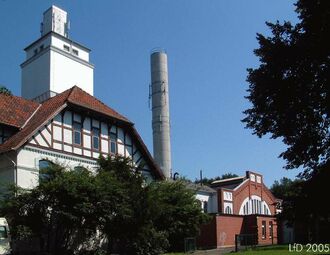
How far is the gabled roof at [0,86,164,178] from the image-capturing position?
2951cm

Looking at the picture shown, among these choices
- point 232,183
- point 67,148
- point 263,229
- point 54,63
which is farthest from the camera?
point 232,183

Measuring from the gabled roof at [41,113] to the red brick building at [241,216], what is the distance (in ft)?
27.2

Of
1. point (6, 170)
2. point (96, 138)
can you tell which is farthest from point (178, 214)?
point (6, 170)

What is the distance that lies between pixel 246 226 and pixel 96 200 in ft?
80.5

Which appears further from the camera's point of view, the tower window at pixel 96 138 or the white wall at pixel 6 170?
the tower window at pixel 96 138

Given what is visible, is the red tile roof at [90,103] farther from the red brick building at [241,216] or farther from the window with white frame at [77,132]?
the red brick building at [241,216]

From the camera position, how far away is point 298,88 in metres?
Result: 16.3

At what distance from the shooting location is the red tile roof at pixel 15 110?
3124 cm

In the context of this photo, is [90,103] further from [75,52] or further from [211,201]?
[75,52]

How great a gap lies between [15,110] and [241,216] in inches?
931

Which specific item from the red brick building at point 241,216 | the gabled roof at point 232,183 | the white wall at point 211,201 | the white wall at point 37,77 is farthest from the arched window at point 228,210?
the white wall at point 37,77

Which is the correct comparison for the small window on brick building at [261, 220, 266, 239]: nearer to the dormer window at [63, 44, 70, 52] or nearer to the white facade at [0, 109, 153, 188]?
the white facade at [0, 109, 153, 188]

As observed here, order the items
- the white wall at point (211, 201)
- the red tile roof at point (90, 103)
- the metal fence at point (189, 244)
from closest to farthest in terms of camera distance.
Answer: the red tile roof at point (90, 103), the metal fence at point (189, 244), the white wall at point (211, 201)

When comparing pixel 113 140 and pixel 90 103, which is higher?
pixel 90 103
